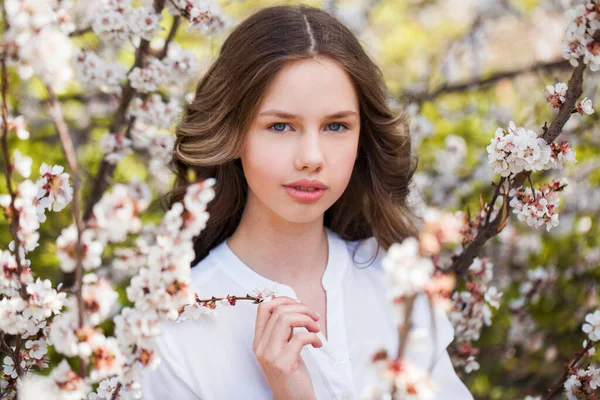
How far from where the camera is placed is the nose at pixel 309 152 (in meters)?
1.62

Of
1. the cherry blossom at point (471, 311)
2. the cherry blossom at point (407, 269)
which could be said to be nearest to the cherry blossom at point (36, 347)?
the cherry blossom at point (407, 269)

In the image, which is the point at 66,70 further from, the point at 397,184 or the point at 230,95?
the point at 397,184

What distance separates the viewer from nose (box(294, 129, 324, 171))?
162cm

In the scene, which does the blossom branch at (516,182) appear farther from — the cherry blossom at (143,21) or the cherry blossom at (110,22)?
the cherry blossom at (110,22)

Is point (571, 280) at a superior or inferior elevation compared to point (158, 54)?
inferior

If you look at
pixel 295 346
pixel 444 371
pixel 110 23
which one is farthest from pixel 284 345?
pixel 110 23

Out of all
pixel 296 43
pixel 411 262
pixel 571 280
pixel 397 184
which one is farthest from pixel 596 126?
pixel 411 262

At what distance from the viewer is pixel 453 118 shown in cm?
389

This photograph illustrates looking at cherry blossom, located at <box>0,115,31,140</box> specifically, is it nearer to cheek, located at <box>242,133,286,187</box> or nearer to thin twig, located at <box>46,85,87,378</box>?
thin twig, located at <box>46,85,87,378</box>

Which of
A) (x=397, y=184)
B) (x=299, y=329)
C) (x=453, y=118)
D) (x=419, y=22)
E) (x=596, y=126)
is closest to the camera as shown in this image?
(x=299, y=329)

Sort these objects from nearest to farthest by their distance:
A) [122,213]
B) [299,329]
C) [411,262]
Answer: [411,262]
[122,213]
[299,329]

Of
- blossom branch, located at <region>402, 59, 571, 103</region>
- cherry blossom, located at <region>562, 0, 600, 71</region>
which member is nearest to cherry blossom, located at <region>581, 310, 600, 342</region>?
cherry blossom, located at <region>562, 0, 600, 71</region>

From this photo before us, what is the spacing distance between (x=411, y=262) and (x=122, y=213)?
17.7 inches

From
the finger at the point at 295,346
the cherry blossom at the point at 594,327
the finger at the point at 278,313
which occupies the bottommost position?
the finger at the point at 295,346
